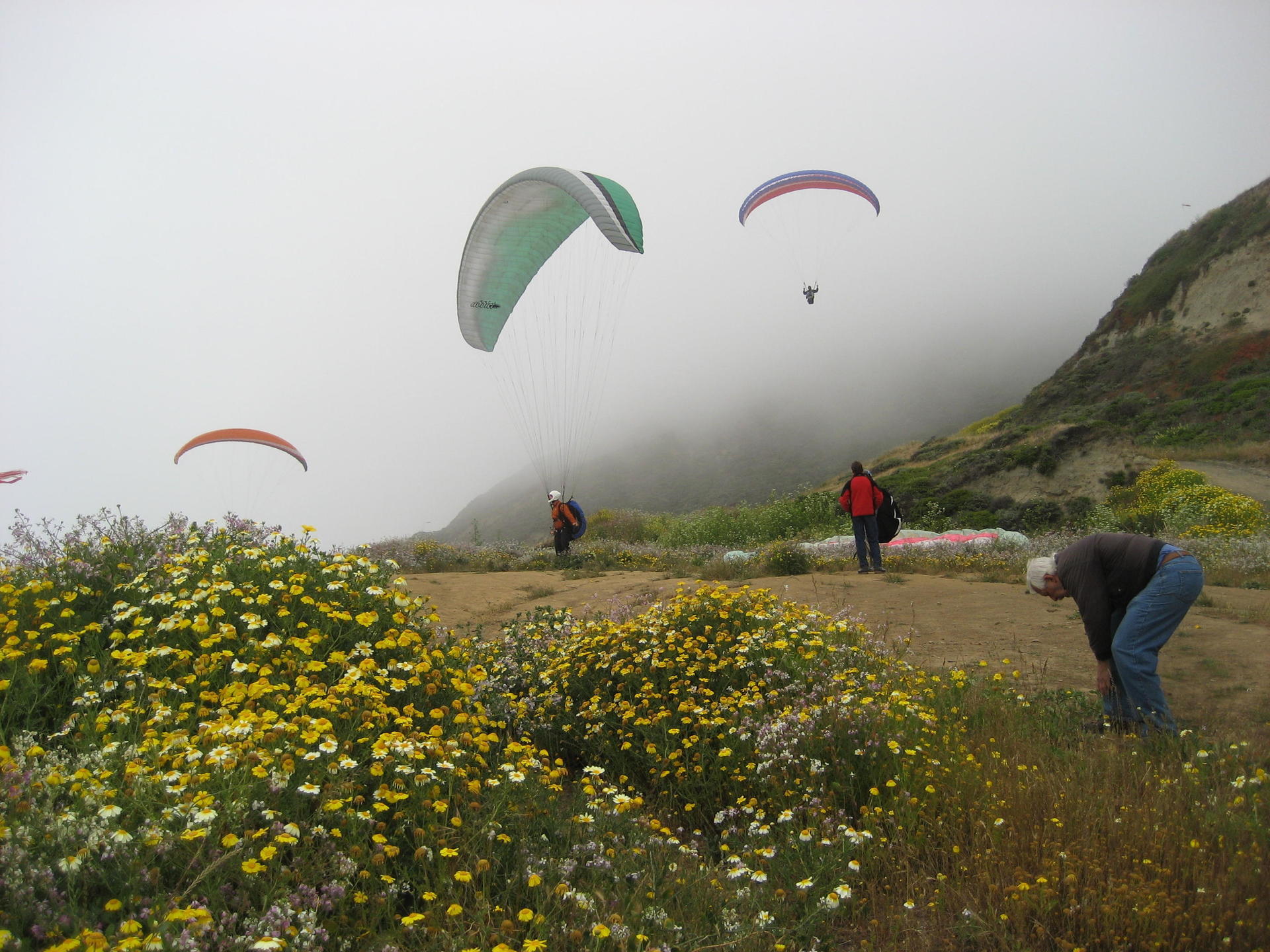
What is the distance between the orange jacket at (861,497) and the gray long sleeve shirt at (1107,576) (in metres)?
7.48

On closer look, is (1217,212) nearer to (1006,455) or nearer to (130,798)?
(1006,455)

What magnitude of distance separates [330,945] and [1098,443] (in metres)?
30.0

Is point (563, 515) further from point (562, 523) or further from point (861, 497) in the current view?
point (861, 497)

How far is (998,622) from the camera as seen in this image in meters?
8.21

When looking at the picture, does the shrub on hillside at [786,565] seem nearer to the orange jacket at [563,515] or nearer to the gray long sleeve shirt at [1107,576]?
the orange jacket at [563,515]

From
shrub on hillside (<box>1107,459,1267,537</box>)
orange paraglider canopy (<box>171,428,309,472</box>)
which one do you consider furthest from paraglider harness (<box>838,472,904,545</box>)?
orange paraglider canopy (<box>171,428,309,472</box>)

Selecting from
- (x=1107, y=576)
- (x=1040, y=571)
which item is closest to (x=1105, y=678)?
(x=1107, y=576)


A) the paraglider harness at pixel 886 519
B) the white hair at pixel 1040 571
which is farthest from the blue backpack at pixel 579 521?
the white hair at pixel 1040 571

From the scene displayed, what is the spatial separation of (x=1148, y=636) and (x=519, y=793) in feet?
13.8

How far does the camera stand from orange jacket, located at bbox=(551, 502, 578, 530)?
17.9 meters

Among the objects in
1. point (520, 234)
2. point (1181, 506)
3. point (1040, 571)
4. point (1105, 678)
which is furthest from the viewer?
point (1181, 506)

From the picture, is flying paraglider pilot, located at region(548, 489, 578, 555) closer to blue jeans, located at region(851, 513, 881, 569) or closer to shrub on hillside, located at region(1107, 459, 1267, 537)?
blue jeans, located at region(851, 513, 881, 569)

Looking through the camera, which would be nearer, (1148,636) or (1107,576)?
(1148,636)

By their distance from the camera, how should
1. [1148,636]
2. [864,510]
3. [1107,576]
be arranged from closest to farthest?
Result: [1148,636] < [1107,576] < [864,510]
